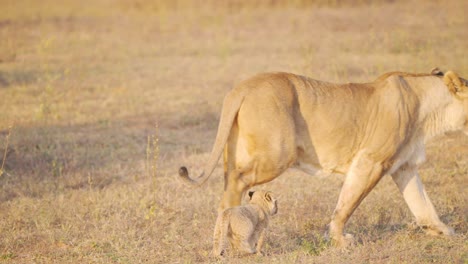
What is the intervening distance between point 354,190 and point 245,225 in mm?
974

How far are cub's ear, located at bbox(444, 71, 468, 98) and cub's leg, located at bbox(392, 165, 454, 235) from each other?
0.71m

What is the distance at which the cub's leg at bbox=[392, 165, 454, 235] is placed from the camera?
5.64 metres

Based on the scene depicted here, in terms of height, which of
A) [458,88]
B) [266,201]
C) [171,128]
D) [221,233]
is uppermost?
[458,88]

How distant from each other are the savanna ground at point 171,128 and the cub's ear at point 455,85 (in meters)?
1.10

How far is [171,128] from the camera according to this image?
Answer: 9469mm

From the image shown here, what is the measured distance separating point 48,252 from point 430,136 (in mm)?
3113

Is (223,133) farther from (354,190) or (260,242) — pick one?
(354,190)

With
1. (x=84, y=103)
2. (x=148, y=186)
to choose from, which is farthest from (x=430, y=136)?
(x=84, y=103)

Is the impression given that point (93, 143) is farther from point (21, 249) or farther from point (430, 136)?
point (430, 136)

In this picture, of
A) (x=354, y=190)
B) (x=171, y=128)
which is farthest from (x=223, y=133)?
(x=171, y=128)

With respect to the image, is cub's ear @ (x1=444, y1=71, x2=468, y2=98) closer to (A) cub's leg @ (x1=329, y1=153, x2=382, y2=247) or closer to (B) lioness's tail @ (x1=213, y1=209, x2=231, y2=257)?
(A) cub's leg @ (x1=329, y1=153, x2=382, y2=247)

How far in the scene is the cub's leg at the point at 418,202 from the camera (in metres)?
5.64

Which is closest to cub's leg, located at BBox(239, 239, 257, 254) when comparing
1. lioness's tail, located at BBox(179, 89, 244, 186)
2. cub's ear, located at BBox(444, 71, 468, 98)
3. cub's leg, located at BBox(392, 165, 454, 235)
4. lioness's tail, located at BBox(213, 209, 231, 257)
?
lioness's tail, located at BBox(213, 209, 231, 257)

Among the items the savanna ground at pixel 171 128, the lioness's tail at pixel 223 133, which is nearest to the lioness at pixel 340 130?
the lioness's tail at pixel 223 133
